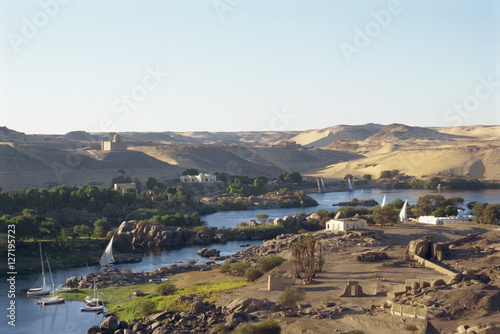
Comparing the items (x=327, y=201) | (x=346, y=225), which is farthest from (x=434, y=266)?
(x=327, y=201)

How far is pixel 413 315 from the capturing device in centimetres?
2127

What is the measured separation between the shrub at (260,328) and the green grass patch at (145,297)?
440 centimetres

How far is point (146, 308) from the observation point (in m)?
27.0

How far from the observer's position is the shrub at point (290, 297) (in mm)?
24453

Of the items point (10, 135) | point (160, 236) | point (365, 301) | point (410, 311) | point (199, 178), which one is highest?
point (10, 135)

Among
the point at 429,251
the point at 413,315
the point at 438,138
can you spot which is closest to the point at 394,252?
the point at 429,251

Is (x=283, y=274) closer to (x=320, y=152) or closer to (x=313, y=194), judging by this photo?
(x=313, y=194)

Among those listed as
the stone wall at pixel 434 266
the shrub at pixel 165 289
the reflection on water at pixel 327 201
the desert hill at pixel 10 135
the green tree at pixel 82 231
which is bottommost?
the reflection on water at pixel 327 201

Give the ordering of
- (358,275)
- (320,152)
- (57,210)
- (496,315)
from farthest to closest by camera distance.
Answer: (320,152) < (57,210) < (358,275) < (496,315)

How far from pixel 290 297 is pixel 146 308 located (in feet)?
17.8

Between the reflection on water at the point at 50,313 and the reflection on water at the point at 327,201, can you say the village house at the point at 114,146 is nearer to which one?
the reflection on water at the point at 327,201

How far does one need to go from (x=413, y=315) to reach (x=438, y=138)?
17027 cm

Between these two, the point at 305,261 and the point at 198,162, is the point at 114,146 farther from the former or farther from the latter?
the point at 305,261

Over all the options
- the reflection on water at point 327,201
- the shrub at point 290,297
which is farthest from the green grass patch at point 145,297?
the reflection on water at point 327,201
